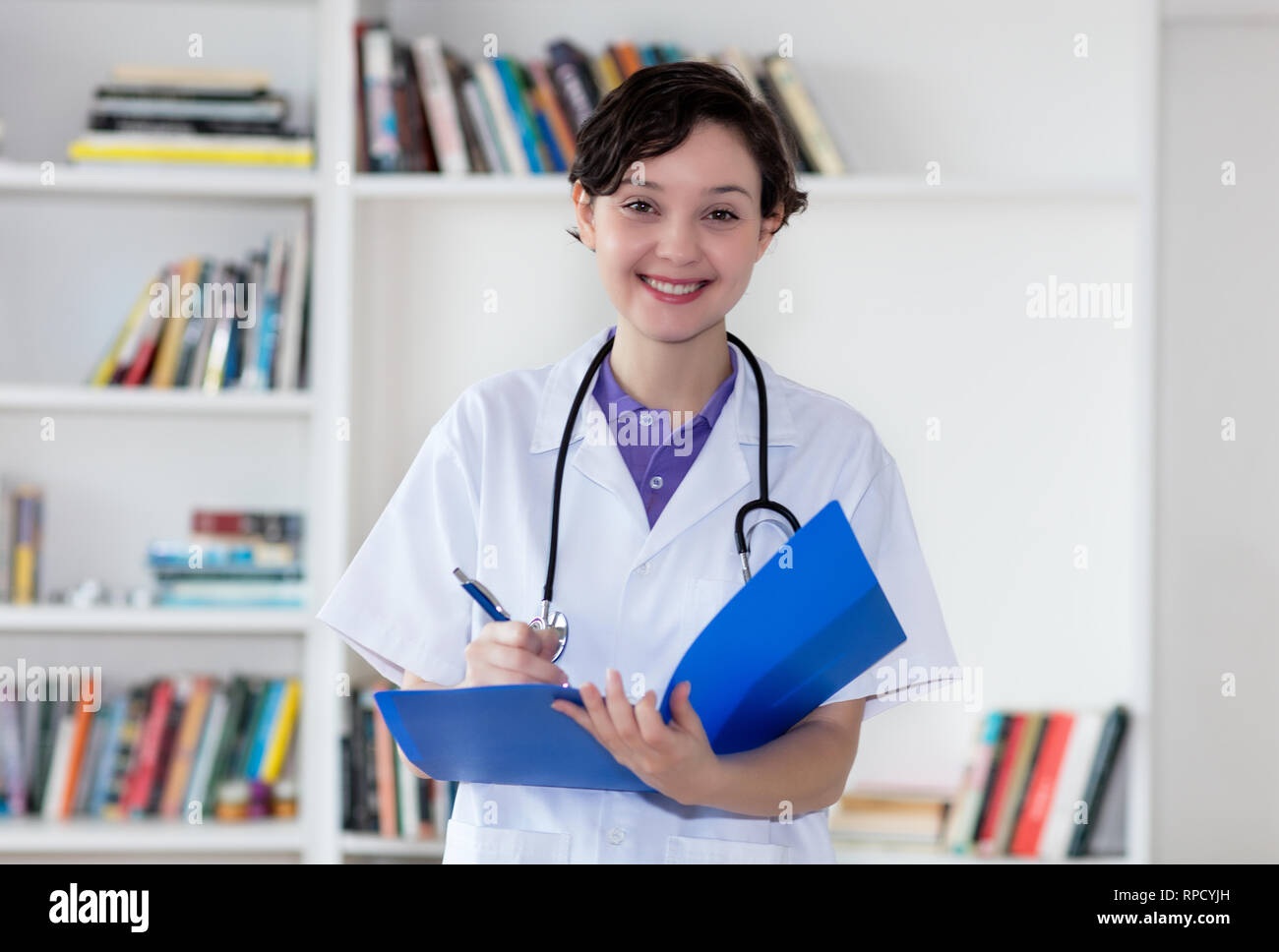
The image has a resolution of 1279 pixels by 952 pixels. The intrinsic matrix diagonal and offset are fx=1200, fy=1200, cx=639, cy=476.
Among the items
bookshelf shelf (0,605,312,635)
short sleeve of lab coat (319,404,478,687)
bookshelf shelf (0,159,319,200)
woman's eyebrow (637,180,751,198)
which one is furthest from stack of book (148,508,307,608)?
woman's eyebrow (637,180,751,198)

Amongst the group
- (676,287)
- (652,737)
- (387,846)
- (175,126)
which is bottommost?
(387,846)

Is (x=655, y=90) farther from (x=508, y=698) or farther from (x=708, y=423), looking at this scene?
(x=508, y=698)

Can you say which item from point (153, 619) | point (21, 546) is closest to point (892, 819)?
point (153, 619)

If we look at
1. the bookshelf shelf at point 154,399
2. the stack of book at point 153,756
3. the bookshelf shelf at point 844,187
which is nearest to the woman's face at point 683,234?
the bookshelf shelf at point 844,187

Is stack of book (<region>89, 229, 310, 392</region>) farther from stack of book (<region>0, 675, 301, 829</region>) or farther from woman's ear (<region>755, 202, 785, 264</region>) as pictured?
woman's ear (<region>755, 202, 785, 264</region>)

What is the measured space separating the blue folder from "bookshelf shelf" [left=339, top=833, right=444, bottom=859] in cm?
116

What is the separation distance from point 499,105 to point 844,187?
59cm

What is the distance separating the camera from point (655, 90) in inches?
37.6

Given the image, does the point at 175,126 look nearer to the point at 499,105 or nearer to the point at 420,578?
the point at 499,105

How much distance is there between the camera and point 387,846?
1957mm

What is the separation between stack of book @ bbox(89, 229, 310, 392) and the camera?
2.05 metres

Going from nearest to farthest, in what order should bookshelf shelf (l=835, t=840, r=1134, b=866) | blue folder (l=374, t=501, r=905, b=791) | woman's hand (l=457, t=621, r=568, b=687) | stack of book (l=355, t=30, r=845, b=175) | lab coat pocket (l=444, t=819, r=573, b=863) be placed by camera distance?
blue folder (l=374, t=501, r=905, b=791)
woman's hand (l=457, t=621, r=568, b=687)
lab coat pocket (l=444, t=819, r=573, b=863)
bookshelf shelf (l=835, t=840, r=1134, b=866)
stack of book (l=355, t=30, r=845, b=175)
